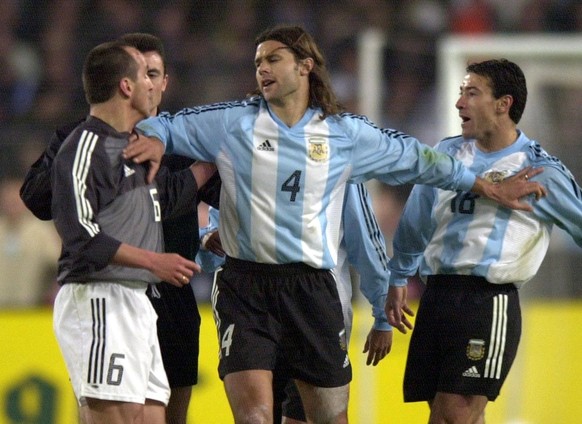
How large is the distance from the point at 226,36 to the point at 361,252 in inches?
265

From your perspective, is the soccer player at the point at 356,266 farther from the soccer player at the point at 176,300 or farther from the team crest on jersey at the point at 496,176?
the team crest on jersey at the point at 496,176

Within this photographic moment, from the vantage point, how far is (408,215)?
6.35m

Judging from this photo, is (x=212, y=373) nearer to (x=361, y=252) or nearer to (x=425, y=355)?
(x=361, y=252)

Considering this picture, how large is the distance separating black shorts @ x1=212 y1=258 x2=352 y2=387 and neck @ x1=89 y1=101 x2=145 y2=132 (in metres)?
0.83

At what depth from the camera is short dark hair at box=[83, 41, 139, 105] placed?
17.4 feet

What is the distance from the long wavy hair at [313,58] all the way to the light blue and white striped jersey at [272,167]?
53 millimetres

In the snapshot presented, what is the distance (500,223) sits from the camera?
6.07 m

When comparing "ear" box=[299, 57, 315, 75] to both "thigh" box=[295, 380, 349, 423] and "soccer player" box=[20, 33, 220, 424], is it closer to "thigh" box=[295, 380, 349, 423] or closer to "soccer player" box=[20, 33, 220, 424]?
"soccer player" box=[20, 33, 220, 424]

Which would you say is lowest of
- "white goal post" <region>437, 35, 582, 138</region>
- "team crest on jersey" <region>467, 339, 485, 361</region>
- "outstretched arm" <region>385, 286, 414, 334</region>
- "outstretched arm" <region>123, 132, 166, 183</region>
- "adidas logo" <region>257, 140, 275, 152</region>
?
"team crest on jersey" <region>467, 339, 485, 361</region>

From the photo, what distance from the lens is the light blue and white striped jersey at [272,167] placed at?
566 cm

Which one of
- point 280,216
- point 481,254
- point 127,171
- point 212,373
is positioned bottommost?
point 212,373

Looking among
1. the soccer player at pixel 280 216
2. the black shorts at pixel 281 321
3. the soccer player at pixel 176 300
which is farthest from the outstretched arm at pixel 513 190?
the soccer player at pixel 176 300

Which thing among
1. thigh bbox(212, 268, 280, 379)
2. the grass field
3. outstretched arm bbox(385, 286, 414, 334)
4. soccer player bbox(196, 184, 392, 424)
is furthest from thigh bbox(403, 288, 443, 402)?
the grass field

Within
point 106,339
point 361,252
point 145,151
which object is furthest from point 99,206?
point 361,252
